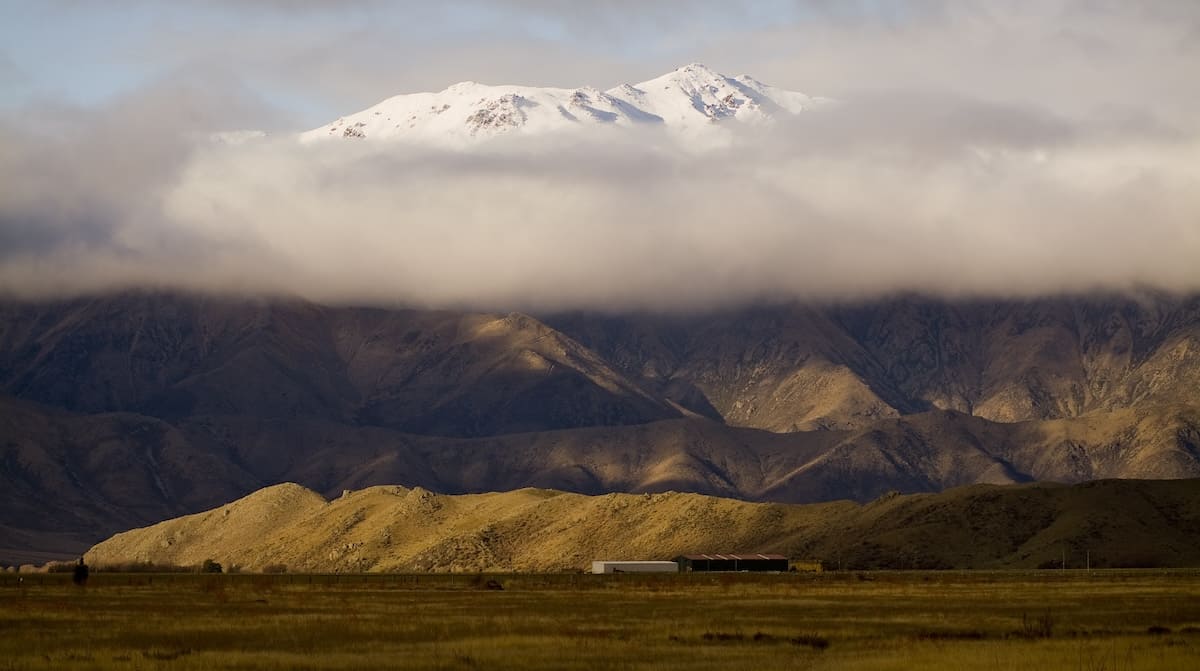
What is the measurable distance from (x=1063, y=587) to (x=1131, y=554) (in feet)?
213

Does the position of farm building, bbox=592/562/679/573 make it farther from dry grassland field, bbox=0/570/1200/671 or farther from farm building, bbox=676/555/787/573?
dry grassland field, bbox=0/570/1200/671

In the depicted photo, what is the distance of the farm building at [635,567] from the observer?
633 ft

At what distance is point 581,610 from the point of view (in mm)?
107188

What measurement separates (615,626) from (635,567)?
10578 cm

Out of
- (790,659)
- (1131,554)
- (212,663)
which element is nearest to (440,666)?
(212,663)

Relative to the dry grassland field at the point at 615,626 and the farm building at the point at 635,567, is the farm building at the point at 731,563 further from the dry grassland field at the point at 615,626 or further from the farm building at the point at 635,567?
the dry grassland field at the point at 615,626

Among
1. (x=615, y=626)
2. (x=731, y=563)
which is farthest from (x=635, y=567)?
(x=615, y=626)

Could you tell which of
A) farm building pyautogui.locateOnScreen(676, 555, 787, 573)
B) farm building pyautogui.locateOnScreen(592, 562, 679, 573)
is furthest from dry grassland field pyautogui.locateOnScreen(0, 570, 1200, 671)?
farm building pyautogui.locateOnScreen(676, 555, 787, 573)

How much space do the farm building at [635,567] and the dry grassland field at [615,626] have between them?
45383 millimetres

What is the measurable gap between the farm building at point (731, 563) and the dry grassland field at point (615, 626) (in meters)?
45.8

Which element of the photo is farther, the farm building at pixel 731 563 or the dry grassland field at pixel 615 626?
the farm building at pixel 731 563

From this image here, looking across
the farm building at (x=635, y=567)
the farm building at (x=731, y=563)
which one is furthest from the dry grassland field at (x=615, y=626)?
the farm building at (x=731, y=563)

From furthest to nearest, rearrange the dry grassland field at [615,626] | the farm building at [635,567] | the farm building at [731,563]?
the farm building at [731,563] < the farm building at [635,567] < the dry grassland field at [615,626]

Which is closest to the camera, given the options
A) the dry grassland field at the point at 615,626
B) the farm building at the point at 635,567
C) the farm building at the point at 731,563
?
the dry grassland field at the point at 615,626
